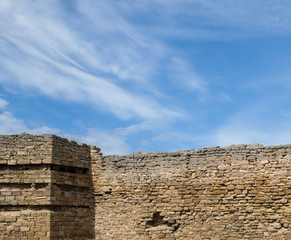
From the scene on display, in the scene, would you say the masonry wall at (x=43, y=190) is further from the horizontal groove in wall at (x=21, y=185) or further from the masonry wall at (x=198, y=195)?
the masonry wall at (x=198, y=195)

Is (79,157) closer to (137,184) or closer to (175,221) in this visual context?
(137,184)

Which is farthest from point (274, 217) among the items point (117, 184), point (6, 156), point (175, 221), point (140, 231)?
point (6, 156)

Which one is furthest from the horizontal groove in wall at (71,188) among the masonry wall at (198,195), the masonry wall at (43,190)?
the masonry wall at (198,195)

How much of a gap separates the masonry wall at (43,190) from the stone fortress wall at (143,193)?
3cm

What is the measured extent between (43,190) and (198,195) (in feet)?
14.7

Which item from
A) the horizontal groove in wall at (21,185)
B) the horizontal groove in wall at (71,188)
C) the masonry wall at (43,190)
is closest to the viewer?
the masonry wall at (43,190)

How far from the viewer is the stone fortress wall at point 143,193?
12203 millimetres

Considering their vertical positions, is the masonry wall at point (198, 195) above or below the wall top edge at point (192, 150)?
below

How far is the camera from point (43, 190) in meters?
12.5

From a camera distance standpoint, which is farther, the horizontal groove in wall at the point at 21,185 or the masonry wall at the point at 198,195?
the horizontal groove in wall at the point at 21,185

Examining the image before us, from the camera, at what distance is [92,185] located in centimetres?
1362

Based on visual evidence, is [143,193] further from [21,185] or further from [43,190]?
[21,185]

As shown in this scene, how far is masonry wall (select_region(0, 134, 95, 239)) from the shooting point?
1219 centimetres

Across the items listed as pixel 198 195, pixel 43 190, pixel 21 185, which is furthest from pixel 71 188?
pixel 198 195
